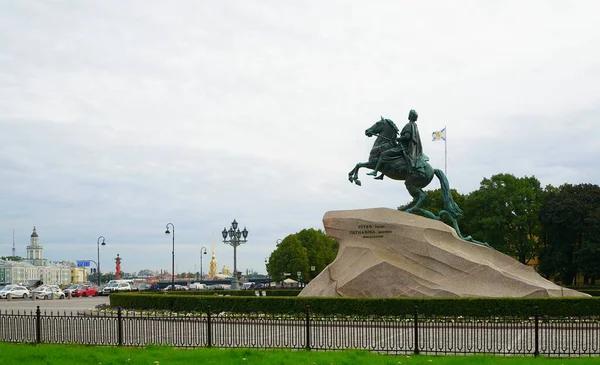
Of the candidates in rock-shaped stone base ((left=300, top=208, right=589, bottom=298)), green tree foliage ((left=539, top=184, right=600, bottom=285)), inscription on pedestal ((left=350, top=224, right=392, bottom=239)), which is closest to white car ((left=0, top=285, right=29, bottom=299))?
rock-shaped stone base ((left=300, top=208, right=589, bottom=298))

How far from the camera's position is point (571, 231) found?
55.0 metres

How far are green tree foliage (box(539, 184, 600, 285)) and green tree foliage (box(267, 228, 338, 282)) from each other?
26.4 m

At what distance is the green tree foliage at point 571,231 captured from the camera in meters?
51.8

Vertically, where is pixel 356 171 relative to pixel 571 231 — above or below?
above

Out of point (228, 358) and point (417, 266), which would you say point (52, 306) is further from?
point (228, 358)

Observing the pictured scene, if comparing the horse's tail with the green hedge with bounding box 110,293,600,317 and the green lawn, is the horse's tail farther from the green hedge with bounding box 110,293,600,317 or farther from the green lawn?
the green lawn

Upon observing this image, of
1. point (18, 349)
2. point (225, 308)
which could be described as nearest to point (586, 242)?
point (225, 308)

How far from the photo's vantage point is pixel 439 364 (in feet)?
41.5

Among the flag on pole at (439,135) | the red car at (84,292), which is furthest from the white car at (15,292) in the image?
the flag on pole at (439,135)

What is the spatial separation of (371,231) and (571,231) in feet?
112

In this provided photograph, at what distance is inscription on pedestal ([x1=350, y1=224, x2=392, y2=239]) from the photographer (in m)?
25.9

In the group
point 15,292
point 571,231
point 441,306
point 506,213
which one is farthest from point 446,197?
point 15,292

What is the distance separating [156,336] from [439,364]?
7743 millimetres

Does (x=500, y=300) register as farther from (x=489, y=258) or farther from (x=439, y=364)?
(x=439, y=364)
